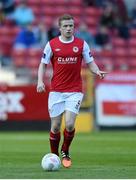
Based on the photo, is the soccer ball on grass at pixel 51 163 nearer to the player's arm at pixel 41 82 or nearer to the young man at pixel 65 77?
the young man at pixel 65 77

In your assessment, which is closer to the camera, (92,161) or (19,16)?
(92,161)

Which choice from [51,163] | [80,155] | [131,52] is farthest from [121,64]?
[51,163]

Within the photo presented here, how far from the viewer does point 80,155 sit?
15531mm

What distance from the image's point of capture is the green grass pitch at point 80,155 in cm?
1145

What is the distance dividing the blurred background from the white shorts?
34.6 ft

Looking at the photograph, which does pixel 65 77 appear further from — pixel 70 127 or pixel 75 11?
pixel 75 11

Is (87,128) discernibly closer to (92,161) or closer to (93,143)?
(93,143)

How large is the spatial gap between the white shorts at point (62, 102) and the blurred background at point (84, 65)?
415 inches

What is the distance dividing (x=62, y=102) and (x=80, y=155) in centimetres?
282

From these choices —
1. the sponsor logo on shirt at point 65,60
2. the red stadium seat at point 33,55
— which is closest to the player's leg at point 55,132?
the sponsor logo on shirt at point 65,60

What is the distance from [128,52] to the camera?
93.3 feet

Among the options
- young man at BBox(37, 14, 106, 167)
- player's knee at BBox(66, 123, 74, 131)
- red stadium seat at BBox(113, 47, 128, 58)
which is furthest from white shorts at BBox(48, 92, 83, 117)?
red stadium seat at BBox(113, 47, 128, 58)

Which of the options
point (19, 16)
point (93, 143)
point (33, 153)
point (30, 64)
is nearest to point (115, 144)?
point (93, 143)

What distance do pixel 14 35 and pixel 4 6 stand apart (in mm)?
1137
